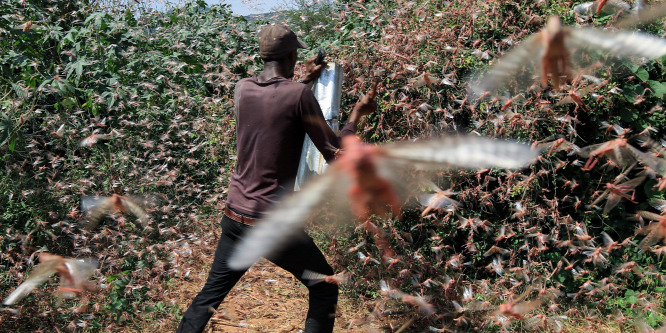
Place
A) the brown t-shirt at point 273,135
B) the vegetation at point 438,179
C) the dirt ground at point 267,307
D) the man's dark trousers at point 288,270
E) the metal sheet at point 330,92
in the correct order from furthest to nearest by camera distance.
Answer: the metal sheet at point 330,92
the dirt ground at point 267,307
the vegetation at point 438,179
the man's dark trousers at point 288,270
the brown t-shirt at point 273,135

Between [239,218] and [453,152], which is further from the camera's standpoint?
[239,218]

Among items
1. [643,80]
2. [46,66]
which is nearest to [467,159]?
[643,80]

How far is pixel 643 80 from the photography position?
356 centimetres

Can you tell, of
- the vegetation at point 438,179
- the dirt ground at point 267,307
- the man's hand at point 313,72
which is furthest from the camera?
the man's hand at point 313,72

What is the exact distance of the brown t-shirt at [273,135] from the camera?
97.7 inches

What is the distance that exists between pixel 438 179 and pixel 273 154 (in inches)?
63.9

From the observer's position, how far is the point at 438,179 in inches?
148

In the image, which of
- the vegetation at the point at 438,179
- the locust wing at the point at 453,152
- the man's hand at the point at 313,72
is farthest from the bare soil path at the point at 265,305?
the locust wing at the point at 453,152

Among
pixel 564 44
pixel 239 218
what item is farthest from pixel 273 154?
pixel 564 44

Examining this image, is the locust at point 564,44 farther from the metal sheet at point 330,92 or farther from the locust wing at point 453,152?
the metal sheet at point 330,92

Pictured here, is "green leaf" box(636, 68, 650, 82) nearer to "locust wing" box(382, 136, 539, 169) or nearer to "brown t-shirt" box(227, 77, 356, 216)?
"brown t-shirt" box(227, 77, 356, 216)

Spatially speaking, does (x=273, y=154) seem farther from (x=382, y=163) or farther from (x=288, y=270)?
(x=382, y=163)

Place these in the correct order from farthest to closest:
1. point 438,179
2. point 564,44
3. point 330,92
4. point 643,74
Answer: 1. point 330,92
2. point 438,179
3. point 643,74
4. point 564,44

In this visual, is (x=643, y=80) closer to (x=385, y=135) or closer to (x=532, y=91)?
(x=532, y=91)
